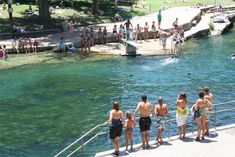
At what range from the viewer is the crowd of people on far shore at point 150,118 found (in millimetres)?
20562

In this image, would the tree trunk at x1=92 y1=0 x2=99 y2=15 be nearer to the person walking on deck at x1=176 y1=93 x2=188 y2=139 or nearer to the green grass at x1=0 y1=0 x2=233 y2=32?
the green grass at x1=0 y1=0 x2=233 y2=32

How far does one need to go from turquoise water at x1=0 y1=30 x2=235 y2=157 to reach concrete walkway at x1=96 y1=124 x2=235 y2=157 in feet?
19.7

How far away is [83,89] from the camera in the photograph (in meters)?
38.0

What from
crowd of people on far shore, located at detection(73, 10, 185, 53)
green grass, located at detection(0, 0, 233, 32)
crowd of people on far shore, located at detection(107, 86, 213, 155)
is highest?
green grass, located at detection(0, 0, 233, 32)

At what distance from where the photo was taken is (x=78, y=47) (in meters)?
51.1

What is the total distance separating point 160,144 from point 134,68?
22400 millimetres

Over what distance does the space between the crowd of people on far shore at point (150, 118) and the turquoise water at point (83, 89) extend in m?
5.80

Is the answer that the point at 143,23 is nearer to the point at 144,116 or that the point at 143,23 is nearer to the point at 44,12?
the point at 44,12

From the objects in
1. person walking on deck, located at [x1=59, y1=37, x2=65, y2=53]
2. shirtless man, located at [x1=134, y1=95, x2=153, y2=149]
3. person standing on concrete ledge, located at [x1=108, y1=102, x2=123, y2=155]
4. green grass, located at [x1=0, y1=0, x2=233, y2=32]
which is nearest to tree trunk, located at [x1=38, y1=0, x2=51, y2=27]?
green grass, located at [x1=0, y1=0, x2=233, y2=32]

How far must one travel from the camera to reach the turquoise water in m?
28.4

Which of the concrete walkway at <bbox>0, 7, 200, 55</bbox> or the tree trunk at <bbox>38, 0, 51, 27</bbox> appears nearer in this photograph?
the concrete walkway at <bbox>0, 7, 200, 55</bbox>

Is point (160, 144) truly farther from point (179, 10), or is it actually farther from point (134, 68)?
point (179, 10)

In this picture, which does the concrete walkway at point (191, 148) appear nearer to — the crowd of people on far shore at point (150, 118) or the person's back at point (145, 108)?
the crowd of people on far shore at point (150, 118)

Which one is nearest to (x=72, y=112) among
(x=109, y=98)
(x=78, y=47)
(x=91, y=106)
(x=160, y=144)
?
(x=91, y=106)
